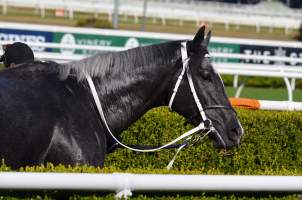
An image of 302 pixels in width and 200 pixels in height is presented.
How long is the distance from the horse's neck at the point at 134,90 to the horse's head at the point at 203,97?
101mm

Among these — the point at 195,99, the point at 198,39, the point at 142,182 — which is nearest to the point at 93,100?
the point at 195,99

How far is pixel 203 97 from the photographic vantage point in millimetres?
4801

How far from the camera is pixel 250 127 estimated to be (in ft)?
22.9

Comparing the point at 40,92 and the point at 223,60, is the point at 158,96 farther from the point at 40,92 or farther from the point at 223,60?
the point at 223,60

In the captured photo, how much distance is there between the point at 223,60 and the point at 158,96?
12798 millimetres

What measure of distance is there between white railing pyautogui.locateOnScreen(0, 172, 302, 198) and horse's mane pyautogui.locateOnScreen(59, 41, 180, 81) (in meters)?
1.59

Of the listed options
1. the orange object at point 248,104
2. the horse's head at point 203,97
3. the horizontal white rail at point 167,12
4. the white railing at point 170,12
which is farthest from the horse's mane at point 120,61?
the horizontal white rail at point 167,12

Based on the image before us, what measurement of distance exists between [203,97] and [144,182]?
1.74 metres

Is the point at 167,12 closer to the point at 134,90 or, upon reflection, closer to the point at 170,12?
the point at 170,12

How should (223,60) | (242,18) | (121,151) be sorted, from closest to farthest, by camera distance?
(121,151), (223,60), (242,18)

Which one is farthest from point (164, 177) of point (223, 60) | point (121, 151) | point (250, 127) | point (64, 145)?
point (223, 60)

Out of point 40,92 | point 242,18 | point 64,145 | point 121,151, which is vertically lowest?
point 242,18

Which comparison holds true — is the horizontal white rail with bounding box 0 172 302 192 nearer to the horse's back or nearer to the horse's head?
the horse's back

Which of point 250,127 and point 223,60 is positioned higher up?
point 250,127
